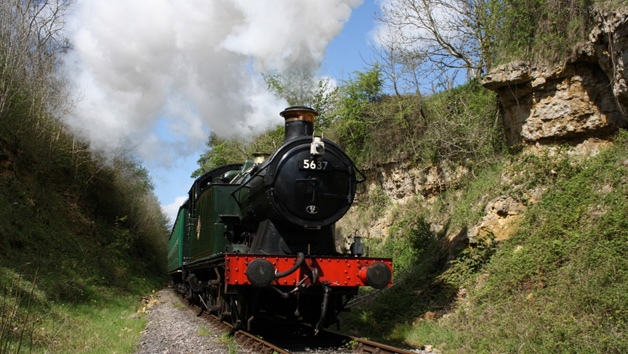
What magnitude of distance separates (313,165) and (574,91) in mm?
5369

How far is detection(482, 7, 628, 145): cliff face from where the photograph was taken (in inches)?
300

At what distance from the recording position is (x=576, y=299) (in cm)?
564

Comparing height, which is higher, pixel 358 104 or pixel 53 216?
pixel 358 104

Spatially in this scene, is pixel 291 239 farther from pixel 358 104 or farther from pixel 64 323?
pixel 358 104

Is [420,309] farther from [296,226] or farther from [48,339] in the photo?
[48,339]

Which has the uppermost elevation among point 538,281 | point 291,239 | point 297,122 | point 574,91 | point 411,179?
point 574,91

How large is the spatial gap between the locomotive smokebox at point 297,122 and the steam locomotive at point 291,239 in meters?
0.02

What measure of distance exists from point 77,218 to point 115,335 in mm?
11104

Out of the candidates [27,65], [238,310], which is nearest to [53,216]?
[27,65]

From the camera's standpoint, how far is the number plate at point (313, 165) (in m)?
6.93

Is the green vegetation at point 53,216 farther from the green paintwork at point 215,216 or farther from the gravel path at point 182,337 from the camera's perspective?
the green paintwork at point 215,216

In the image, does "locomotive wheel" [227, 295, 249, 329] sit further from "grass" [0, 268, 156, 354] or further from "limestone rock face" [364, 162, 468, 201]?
"limestone rock face" [364, 162, 468, 201]

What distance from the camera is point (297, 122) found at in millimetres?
7609

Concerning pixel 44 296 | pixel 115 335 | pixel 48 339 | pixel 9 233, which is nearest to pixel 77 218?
pixel 9 233
